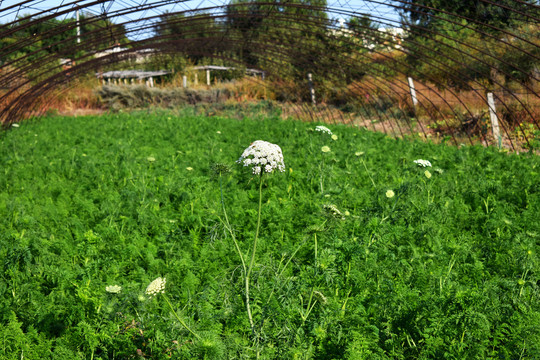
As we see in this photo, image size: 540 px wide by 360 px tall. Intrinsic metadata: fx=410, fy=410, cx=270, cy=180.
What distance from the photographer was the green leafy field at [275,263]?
256cm

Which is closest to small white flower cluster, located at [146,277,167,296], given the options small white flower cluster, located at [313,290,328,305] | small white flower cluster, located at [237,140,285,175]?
small white flower cluster, located at [237,140,285,175]

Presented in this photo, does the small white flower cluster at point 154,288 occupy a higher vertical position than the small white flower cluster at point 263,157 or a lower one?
lower

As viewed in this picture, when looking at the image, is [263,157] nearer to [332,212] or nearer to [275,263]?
[332,212]

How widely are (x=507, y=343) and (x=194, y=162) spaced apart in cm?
567

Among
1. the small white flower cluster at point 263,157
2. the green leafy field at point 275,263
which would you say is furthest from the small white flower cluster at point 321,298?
the small white flower cluster at point 263,157

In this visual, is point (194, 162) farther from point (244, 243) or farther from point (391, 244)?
point (391, 244)

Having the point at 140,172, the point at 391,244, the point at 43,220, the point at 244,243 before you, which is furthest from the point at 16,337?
the point at 140,172

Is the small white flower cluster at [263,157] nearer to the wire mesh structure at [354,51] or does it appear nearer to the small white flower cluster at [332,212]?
the small white flower cluster at [332,212]

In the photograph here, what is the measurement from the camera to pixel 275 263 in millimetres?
3594

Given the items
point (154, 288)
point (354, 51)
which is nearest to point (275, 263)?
point (154, 288)

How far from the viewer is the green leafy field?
256 cm

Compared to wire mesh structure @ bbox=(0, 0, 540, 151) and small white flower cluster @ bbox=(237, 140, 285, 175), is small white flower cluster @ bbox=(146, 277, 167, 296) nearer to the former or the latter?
small white flower cluster @ bbox=(237, 140, 285, 175)

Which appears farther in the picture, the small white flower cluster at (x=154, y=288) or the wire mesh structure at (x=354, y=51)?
the wire mesh structure at (x=354, y=51)

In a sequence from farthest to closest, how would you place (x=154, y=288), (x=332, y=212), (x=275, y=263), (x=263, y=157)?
(x=275, y=263) < (x=332, y=212) < (x=263, y=157) < (x=154, y=288)
